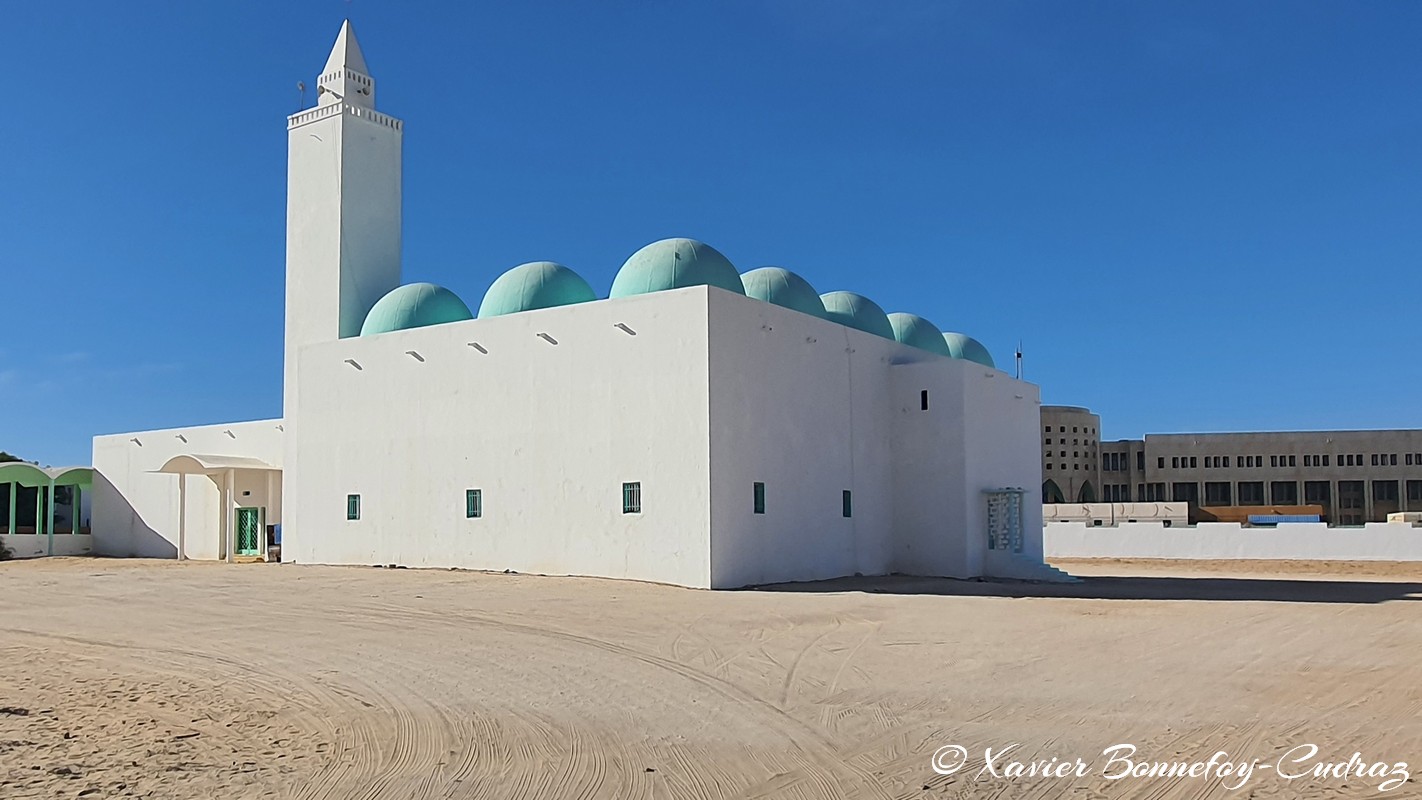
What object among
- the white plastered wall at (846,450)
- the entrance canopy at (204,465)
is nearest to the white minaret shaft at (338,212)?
the entrance canopy at (204,465)

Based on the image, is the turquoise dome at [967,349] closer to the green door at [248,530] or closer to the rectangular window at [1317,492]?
the green door at [248,530]

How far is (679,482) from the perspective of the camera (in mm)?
19672

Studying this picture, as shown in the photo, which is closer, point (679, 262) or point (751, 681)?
point (751, 681)

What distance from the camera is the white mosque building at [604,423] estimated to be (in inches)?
789

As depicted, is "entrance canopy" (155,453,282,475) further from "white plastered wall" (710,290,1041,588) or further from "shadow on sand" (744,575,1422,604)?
"shadow on sand" (744,575,1422,604)

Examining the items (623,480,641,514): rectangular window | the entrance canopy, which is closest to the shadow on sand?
(623,480,641,514): rectangular window

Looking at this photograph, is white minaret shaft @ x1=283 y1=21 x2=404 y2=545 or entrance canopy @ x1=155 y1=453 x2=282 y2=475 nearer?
white minaret shaft @ x1=283 y1=21 x2=404 y2=545

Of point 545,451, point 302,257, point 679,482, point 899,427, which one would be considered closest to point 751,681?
point 679,482

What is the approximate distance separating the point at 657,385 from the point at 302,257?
1214 cm

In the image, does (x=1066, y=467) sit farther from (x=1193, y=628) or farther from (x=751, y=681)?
(x=751, y=681)

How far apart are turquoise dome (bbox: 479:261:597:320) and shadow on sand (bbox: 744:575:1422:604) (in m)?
7.42

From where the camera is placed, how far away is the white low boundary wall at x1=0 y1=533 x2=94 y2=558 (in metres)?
32.3

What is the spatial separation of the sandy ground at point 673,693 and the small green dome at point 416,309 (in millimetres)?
8508

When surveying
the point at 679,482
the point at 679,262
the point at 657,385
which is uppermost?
the point at 679,262
